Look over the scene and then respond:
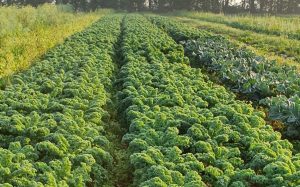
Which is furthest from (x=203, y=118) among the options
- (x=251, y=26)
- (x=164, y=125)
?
(x=251, y=26)

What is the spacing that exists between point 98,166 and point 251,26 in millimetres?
23952

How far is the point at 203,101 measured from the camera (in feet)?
27.5

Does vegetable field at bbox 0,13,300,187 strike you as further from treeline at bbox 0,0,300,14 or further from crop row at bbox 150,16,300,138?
treeline at bbox 0,0,300,14

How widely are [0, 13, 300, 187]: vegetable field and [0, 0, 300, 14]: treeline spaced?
196 ft

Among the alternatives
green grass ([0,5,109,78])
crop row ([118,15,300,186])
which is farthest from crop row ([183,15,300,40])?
crop row ([118,15,300,186])

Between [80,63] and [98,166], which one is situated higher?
[80,63]

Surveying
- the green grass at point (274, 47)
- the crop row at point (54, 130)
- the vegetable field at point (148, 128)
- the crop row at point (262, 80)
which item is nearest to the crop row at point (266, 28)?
the green grass at point (274, 47)

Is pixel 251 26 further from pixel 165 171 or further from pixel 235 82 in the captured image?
pixel 165 171

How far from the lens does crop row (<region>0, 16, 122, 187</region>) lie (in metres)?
5.63

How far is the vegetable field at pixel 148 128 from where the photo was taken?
5602mm

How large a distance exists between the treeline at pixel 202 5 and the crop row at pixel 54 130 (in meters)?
60.4

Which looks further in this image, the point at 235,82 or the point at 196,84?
the point at 235,82

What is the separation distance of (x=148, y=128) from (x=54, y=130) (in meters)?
1.58

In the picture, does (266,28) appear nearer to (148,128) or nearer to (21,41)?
(21,41)
